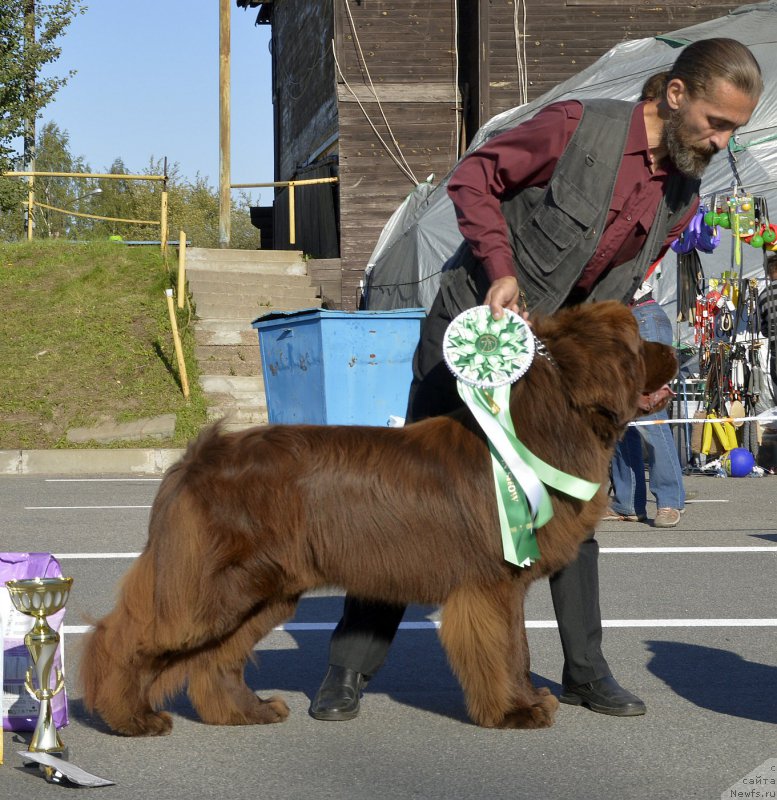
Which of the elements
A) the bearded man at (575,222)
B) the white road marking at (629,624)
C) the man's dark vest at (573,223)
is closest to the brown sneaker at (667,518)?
the white road marking at (629,624)

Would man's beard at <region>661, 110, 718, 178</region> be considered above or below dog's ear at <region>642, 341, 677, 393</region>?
above

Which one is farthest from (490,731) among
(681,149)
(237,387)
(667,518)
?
(237,387)

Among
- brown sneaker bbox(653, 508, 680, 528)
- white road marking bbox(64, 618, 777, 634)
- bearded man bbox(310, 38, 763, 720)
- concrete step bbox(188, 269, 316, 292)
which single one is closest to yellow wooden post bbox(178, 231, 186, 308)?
concrete step bbox(188, 269, 316, 292)

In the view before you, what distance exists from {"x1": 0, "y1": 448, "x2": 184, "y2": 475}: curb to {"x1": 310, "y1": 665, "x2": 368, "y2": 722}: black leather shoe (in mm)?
8638

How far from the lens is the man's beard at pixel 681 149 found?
3.54m

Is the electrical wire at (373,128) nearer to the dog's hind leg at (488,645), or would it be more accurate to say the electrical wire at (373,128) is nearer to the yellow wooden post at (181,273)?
the yellow wooden post at (181,273)

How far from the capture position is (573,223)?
142 inches

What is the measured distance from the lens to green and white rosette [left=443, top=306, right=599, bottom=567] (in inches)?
131

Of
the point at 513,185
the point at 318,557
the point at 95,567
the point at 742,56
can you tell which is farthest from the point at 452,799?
the point at 95,567

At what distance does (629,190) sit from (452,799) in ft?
6.50

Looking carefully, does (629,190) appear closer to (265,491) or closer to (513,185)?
(513,185)

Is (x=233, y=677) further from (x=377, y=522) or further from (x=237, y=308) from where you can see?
(x=237, y=308)

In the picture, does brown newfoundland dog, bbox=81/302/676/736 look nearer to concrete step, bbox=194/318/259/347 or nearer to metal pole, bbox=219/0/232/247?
concrete step, bbox=194/318/259/347

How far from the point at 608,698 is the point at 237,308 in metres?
14.1
